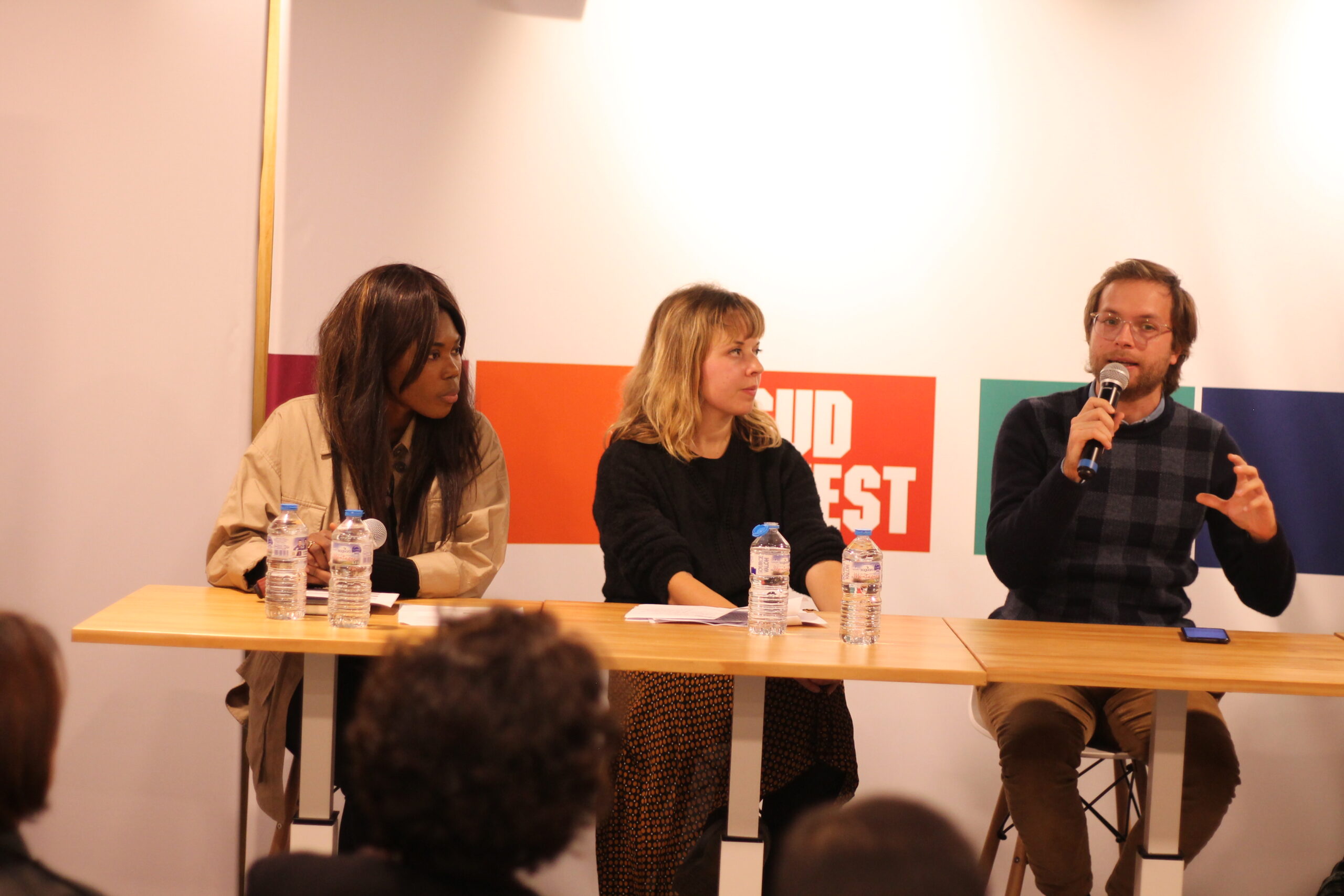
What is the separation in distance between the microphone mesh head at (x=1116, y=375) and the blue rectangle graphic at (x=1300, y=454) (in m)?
0.94

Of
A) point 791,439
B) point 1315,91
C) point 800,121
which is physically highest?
point 1315,91

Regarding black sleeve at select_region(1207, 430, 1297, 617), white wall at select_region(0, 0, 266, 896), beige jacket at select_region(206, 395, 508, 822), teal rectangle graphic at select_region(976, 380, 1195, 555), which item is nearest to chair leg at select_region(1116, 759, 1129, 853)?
black sleeve at select_region(1207, 430, 1297, 617)

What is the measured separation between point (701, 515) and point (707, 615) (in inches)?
18.6

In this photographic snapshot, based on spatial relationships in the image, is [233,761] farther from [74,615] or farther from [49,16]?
[49,16]

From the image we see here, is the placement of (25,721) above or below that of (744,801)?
above

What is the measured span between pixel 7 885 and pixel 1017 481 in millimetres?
2335

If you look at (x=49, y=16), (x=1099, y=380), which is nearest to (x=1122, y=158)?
(x=1099, y=380)

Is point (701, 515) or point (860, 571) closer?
point (860, 571)

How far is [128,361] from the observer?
3.36 m

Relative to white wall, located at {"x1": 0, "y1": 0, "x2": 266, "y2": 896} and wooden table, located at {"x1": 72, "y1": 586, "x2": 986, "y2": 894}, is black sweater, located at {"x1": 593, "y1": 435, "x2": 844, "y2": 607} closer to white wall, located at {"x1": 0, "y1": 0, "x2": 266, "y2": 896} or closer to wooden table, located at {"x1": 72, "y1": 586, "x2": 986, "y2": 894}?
wooden table, located at {"x1": 72, "y1": 586, "x2": 986, "y2": 894}

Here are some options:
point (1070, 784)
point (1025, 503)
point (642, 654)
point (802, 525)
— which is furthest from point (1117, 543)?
point (642, 654)

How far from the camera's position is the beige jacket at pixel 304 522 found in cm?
244

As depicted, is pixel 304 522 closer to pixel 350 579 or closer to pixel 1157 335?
pixel 350 579

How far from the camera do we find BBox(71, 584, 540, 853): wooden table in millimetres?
1976
